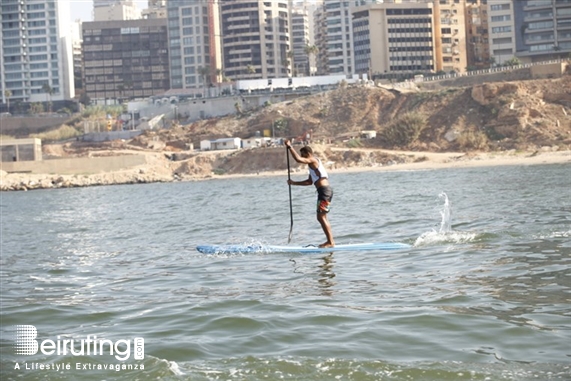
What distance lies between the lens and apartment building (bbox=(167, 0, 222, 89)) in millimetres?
151250

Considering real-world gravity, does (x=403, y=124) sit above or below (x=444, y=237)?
above

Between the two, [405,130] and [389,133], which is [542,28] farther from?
[389,133]

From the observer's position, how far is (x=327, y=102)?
102 metres

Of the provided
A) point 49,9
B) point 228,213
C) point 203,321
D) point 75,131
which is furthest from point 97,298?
point 49,9

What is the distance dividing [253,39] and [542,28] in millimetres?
49667

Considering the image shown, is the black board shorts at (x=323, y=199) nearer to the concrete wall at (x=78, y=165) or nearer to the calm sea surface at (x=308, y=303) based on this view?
the calm sea surface at (x=308, y=303)

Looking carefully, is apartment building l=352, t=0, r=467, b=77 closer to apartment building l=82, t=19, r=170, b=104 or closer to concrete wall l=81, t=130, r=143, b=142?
concrete wall l=81, t=130, r=143, b=142

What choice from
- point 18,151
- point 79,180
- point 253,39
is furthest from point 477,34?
point 18,151

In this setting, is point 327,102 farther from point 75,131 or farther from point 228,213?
point 228,213

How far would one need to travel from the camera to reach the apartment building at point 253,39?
150250mm

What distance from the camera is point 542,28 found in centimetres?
11531

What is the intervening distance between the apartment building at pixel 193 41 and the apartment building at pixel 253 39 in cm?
161

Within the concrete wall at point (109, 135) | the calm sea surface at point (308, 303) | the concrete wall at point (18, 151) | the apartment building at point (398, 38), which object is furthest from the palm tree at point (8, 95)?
the calm sea surface at point (308, 303)

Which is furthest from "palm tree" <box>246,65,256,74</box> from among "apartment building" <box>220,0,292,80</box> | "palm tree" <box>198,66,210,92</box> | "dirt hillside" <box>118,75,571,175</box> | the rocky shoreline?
the rocky shoreline
